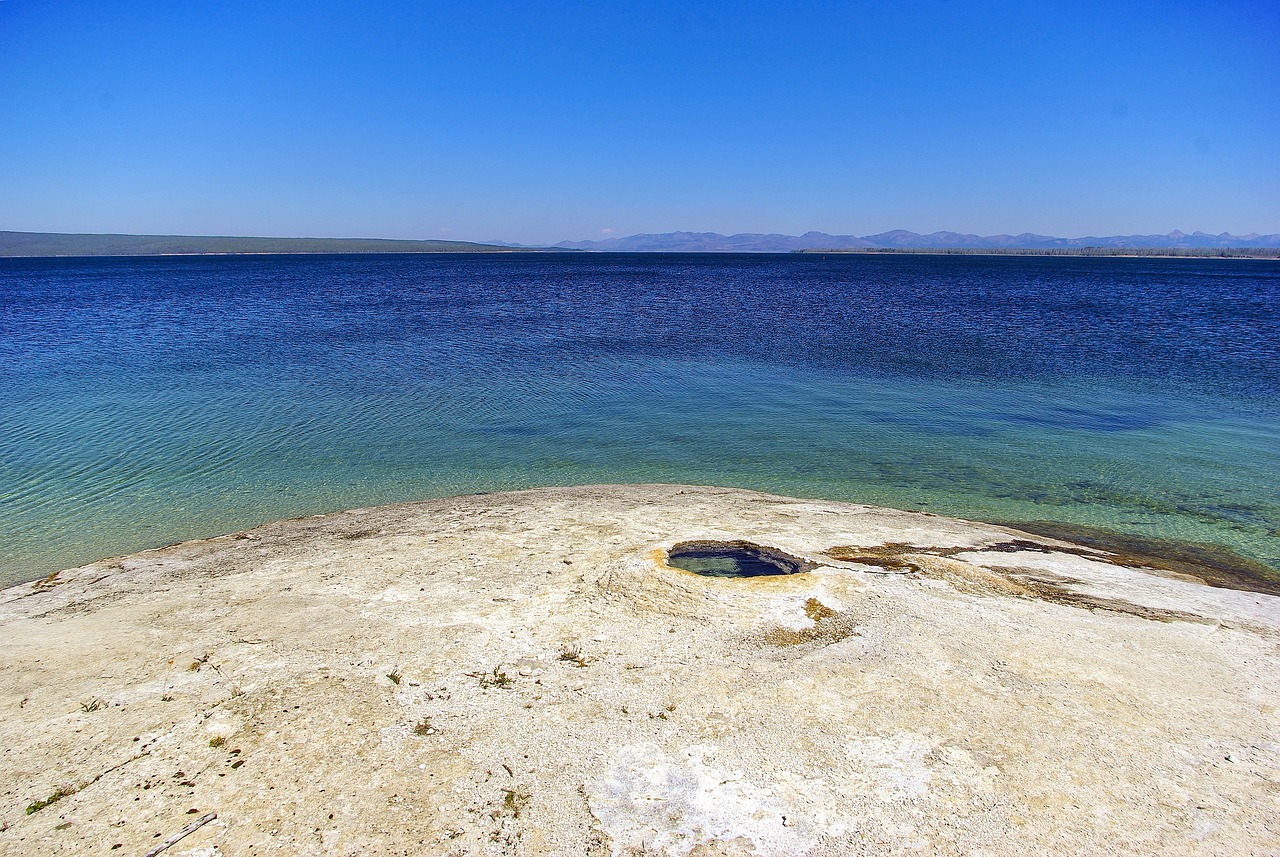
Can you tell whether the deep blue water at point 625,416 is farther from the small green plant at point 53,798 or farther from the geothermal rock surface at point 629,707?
the small green plant at point 53,798

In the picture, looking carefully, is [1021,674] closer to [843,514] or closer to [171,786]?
[843,514]

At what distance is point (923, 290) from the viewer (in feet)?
217

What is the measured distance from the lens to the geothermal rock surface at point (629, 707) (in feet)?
16.1

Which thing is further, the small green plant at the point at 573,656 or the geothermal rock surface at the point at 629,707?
the small green plant at the point at 573,656

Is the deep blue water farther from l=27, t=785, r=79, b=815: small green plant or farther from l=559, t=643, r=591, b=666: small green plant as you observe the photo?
l=559, t=643, r=591, b=666: small green plant

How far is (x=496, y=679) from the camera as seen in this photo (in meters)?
6.66

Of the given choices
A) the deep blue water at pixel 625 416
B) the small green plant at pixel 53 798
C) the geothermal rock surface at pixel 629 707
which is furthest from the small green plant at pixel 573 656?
the deep blue water at pixel 625 416

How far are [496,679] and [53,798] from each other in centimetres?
340

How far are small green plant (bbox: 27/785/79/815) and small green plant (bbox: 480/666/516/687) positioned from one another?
3148 millimetres

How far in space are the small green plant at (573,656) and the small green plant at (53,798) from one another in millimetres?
4034

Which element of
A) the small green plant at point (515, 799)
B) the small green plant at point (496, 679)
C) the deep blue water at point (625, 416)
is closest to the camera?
the small green plant at point (515, 799)

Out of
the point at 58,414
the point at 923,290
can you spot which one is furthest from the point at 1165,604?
the point at 923,290

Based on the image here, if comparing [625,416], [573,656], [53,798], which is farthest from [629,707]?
[625,416]

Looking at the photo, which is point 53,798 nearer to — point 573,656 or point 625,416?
point 573,656
